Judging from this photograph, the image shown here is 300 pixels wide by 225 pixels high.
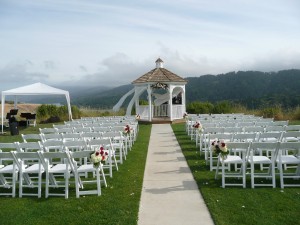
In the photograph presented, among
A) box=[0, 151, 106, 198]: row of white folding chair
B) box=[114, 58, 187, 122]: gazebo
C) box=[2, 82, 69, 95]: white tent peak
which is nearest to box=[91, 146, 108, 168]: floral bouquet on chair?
box=[0, 151, 106, 198]: row of white folding chair

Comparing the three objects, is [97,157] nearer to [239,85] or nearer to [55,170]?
[55,170]

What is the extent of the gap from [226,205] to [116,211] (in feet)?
6.08

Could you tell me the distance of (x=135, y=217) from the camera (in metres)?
5.31

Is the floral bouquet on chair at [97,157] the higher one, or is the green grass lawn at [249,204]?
the floral bouquet on chair at [97,157]

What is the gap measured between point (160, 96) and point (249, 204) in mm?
21483

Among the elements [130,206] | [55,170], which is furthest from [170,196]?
[55,170]

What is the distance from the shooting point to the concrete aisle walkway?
524cm

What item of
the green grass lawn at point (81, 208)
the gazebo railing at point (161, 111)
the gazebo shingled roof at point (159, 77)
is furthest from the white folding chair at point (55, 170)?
the gazebo railing at point (161, 111)

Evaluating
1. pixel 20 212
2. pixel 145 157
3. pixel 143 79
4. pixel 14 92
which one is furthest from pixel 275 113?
pixel 20 212

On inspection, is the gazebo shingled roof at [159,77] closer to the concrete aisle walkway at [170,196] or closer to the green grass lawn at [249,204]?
the concrete aisle walkway at [170,196]

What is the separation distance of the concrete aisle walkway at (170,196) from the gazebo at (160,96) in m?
14.1

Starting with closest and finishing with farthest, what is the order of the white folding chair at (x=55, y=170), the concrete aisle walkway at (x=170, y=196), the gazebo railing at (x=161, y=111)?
the concrete aisle walkway at (x=170, y=196) < the white folding chair at (x=55, y=170) < the gazebo railing at (x=161, y=111)

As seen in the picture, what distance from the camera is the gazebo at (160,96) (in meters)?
23.9

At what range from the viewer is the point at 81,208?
5879mm
